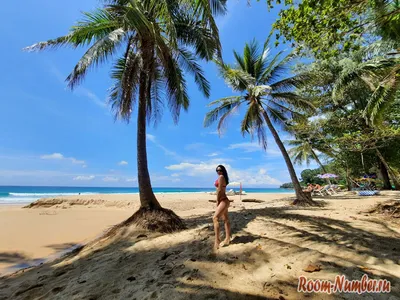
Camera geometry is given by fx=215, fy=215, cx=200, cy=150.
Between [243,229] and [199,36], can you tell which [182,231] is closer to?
[243,229]

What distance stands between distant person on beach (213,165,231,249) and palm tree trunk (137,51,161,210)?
2.91 metres

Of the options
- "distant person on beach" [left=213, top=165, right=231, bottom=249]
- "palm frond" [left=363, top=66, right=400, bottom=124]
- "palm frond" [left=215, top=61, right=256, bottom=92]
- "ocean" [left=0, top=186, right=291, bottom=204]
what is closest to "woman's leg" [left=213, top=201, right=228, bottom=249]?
"distant person on beach" [left=213, top=165, right=231, bottom=249]

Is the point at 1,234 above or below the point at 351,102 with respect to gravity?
below

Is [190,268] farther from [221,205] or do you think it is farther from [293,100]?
[293,100]

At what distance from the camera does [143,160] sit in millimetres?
6762

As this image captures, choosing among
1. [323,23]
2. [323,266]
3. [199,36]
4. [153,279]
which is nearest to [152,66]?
[199,36]

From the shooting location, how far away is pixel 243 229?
5.20 metres

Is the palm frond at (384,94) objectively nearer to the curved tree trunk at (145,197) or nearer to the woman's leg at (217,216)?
the woman's leg at (217,216)

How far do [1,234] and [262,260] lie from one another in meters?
9.55

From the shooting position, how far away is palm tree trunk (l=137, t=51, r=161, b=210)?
642 cm

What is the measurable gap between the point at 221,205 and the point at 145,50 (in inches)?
218

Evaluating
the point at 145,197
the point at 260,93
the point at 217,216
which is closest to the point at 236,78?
the point at 260,93

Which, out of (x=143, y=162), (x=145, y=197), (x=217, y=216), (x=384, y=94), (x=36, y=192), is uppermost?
(x=384, y=94)

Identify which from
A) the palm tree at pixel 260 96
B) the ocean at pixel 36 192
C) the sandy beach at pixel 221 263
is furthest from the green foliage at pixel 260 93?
the ocean at pixel 36 192
